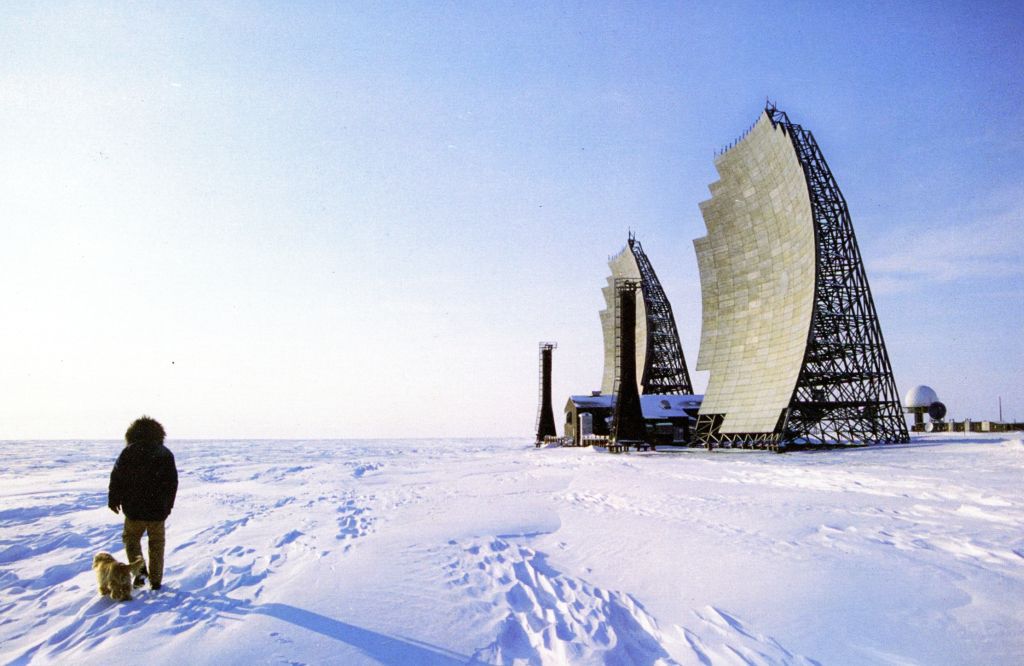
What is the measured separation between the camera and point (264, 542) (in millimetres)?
8742

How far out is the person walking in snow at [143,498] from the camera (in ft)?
20.9

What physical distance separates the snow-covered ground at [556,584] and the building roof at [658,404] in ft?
128

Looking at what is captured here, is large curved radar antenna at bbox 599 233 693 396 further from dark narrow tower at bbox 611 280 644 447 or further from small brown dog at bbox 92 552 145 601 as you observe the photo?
small brown dog at bbox 92 552 145 601

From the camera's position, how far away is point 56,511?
12984 millimetres

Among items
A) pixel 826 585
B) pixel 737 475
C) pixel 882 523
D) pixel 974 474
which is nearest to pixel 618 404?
pixel 737 475

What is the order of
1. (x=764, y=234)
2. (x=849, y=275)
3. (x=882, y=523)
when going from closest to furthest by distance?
(x=882, y=523) < (x=849, y=275) < (x=764, y=234)

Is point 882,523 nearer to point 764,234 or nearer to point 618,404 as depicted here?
point 618,404

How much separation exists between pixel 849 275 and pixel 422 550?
3488 centimetres

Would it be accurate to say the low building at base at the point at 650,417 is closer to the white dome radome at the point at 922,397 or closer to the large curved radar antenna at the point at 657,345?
the large curved radar antenna at the point at 657,345

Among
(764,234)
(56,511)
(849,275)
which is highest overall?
(764,234)

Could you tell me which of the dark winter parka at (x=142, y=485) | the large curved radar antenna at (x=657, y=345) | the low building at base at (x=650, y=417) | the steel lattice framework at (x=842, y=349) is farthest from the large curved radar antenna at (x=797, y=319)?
the dark winter parka at (x=142, y=485)

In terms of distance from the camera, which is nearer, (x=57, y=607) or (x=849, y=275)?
(x=57, y=607)

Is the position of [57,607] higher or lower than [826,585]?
lower

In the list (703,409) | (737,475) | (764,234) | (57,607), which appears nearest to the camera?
(57,607)
